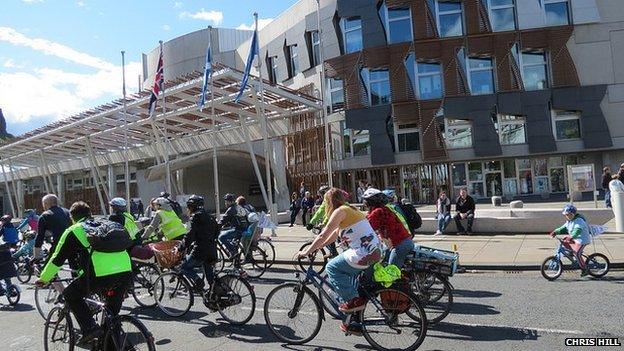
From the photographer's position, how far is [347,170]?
3381 centimetres

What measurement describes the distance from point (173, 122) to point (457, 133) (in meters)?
17.6

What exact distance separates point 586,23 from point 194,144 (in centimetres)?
2857

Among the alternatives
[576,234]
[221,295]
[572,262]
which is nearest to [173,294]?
[221,295]

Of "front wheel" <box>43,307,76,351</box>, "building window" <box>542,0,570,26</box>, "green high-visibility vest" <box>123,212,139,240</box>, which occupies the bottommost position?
"front wheel" <box>43,307,76,351</box>

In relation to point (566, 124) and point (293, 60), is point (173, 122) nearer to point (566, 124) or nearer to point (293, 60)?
point (293, 60)

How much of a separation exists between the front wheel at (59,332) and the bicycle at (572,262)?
788 cm

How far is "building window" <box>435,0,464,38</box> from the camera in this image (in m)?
31.5

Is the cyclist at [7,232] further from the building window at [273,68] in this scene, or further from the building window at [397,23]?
the building window at [273,68]

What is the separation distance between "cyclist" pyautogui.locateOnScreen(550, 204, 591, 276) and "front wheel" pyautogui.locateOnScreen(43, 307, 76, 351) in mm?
7985

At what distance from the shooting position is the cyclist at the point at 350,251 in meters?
5.72

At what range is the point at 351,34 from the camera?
33.1 meters

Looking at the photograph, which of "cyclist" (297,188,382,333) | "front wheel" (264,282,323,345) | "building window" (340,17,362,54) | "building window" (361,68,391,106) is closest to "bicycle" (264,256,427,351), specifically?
"front wheel" (264,282,323,345)

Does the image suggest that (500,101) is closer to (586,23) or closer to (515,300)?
(586,23)

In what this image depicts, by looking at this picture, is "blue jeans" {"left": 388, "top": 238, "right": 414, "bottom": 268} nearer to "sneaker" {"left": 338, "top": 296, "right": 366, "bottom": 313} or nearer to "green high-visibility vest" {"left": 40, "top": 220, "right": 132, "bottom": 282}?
"sneaker" {"left": 338, "top": 296, "right": 366, "bottom": 313}
